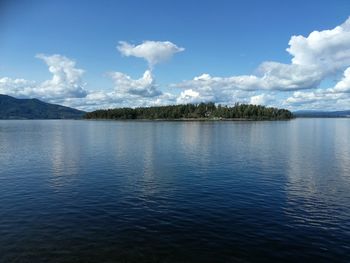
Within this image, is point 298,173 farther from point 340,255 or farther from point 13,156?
point 13,156

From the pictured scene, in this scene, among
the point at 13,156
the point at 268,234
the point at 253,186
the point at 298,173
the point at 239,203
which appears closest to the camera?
the point at 268,234

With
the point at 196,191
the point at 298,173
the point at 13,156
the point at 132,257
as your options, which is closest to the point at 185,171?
the point at 196,191

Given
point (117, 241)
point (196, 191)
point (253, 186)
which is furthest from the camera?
point (253, 186)

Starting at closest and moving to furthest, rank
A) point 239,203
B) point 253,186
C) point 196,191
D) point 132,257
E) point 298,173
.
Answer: point 132,257, point 239,203, point 196,191, point 253,186, point 298,173

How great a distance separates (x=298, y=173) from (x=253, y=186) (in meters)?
14.5

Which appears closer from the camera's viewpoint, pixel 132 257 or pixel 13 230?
pixel 132 257

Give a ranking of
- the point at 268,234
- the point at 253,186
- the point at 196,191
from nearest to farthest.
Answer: the point at 268,234 → the point at 196,191 → the point at 253,186

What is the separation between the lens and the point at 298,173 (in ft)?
187

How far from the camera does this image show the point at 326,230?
29.9 m

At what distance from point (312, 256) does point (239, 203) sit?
13.8m

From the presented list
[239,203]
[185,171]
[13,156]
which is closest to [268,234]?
[239,203]

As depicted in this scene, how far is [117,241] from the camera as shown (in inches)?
1074

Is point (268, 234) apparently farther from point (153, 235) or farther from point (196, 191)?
point (196, 191)

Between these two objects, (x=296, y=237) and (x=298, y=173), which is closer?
(x=296, y=237)
